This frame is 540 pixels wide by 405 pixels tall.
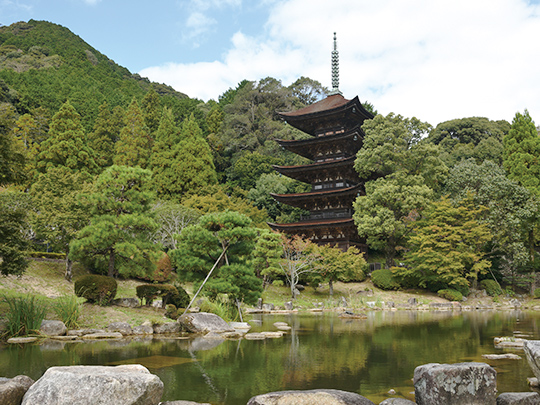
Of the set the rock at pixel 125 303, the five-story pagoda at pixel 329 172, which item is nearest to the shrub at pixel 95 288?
the rock at pixel 125 303

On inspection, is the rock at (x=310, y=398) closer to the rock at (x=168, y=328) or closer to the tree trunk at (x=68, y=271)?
the rock at (x=168, y=328)

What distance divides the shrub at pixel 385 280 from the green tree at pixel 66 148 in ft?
83.8

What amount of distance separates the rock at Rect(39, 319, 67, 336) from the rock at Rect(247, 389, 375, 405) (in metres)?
8.77

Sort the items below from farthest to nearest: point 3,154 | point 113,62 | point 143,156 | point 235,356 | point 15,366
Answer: point 113,62 → point 143,156 → point 3,154 → point 235,356 → point 15,366

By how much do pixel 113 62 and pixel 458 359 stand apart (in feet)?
337

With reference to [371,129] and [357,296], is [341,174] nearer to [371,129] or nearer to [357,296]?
[371,129]

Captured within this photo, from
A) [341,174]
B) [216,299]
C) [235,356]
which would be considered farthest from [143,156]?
[235,356]

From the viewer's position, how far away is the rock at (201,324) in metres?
13.5

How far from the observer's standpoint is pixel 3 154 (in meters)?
10.6

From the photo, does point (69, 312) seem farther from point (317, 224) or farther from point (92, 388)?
point (317, 224)

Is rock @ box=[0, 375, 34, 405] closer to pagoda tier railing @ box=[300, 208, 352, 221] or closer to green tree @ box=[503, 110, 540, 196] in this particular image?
pagoda tier railing @ box=[300, 208, 352, 221]

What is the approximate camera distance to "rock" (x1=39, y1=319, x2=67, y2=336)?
1160cm

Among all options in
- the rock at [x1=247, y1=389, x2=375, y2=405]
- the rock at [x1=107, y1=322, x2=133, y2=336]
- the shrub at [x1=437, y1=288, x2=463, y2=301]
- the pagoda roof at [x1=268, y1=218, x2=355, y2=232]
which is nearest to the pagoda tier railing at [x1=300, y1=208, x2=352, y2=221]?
the pagoda roof at [x1=268, y1=218, x2=355, y2=232]

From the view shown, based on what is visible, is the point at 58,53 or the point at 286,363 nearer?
the point at 286,363
